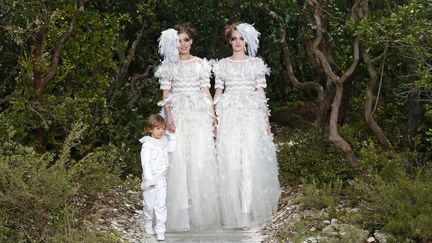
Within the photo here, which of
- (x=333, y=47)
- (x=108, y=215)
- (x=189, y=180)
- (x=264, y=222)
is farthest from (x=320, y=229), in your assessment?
(x=333, y=47)

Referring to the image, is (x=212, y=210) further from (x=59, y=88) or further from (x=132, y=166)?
(x=59, y=88)

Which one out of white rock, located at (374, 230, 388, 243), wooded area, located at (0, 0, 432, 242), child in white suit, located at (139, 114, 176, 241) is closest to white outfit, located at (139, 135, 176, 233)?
child in white suit, located at (139, 114, 176, 241)

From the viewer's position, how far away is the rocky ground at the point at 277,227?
276 inches

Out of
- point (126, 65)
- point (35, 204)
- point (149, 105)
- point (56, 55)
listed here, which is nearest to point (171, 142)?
point (35, 204)

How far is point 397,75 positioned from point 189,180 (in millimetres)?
4203

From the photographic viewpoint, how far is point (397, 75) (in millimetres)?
10906

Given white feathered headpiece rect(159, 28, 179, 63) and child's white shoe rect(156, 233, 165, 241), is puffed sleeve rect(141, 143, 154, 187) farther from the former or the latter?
white feathered headpiece rect(159, 28, 179, 63)

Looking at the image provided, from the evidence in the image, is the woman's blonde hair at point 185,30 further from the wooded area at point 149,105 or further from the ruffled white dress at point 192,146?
the wooded area at point 149,105

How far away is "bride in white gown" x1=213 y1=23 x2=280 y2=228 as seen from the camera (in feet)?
26.8

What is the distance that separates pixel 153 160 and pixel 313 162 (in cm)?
284

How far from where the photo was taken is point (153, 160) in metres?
7.57

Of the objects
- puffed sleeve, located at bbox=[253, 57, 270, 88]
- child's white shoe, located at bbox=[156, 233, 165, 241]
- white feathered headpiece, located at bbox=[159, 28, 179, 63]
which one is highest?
white feathered headpiece, located at bbox=[159, 28, 179, 63]

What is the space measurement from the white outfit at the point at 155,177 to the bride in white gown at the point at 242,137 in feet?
2.69

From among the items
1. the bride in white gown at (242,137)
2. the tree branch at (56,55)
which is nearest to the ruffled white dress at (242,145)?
the bride in white gown at (242,137)
